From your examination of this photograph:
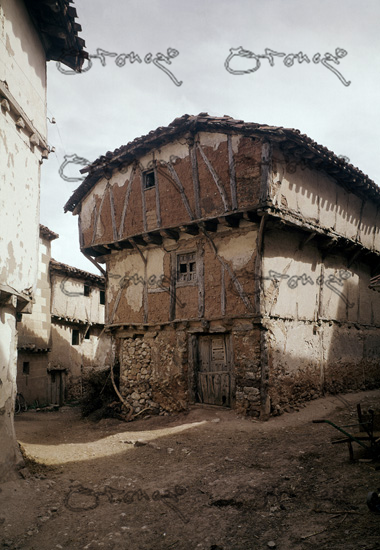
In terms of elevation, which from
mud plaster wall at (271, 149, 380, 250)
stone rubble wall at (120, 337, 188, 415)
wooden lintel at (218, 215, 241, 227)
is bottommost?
stone rubble wall at (120, 337, 188, 415)

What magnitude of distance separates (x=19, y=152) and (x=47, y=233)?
14.3 m

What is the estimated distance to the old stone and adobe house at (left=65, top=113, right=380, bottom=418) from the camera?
1103 cm

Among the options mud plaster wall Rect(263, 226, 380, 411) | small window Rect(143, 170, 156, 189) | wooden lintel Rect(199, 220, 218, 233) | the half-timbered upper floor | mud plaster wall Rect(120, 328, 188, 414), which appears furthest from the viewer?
small window Rect(143, 170, 156, 189)

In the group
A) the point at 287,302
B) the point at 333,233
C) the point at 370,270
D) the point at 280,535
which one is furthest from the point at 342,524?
the point at 370,270

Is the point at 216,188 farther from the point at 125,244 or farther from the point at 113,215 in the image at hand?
the point at 113,215

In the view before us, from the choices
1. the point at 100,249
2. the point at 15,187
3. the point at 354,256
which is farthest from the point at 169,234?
the point at 354,256

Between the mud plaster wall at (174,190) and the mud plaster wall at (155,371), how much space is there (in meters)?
3.82

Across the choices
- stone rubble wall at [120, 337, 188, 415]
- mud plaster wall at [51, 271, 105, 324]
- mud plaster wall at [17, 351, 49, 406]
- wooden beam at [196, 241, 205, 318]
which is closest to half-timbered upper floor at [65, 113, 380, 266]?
wooden beam at [196, 241, 205, 318]

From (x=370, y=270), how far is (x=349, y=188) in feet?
13.1

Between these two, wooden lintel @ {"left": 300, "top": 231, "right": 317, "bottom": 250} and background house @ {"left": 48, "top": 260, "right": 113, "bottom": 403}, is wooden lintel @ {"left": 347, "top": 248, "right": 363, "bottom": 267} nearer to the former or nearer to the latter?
wooden lintel @ {"left": 300, "top": 231, "right": 317, "bottom": 250}

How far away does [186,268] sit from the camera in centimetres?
1301

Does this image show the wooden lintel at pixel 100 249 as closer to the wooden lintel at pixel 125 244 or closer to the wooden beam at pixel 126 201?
the wooden lintel at pixel 125 244

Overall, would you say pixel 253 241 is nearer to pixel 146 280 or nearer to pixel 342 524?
pixel 146 280

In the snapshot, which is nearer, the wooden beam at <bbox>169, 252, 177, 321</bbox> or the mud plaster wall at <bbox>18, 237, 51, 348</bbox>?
the wooden beam at <bbox>169, 252, 177, 321</bbox>
